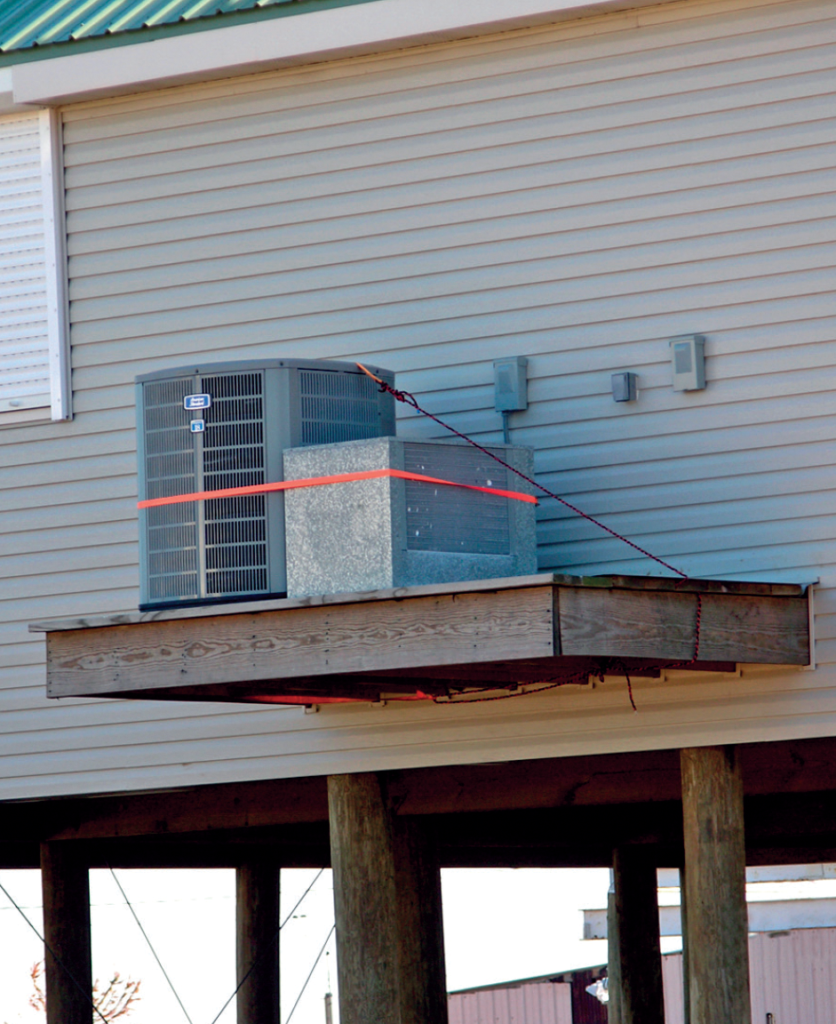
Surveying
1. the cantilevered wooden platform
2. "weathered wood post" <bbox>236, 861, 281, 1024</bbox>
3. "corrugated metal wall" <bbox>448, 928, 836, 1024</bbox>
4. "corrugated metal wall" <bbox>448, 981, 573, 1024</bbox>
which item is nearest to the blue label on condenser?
the cantilevered wooden platform

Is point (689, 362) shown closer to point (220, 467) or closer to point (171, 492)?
point (220, 467)

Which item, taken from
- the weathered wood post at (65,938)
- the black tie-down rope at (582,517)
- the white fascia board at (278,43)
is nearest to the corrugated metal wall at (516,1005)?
the weathered wood post at (65,938)

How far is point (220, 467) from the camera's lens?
8125mm

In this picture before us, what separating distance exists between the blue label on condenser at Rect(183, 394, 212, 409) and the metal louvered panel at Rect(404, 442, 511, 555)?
98 cm

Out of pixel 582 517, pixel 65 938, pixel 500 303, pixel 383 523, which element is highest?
pixel 500 303

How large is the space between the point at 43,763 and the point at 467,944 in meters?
18.8

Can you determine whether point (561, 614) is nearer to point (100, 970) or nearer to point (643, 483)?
point (643, 483)

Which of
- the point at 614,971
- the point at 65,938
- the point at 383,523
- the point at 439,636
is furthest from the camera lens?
the point at 614,971

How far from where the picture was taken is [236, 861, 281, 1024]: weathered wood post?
48.9 ft

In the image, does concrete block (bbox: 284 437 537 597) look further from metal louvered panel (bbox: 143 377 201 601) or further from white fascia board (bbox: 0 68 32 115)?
white fascia board (bbox: 0 68 32 115)

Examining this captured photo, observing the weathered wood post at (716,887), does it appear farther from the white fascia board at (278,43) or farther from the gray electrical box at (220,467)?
the white fascia board at (278,43)

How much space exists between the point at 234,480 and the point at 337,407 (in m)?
0.69

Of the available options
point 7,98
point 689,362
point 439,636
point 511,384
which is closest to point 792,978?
point 511,384

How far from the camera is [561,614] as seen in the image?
7.16 meters
